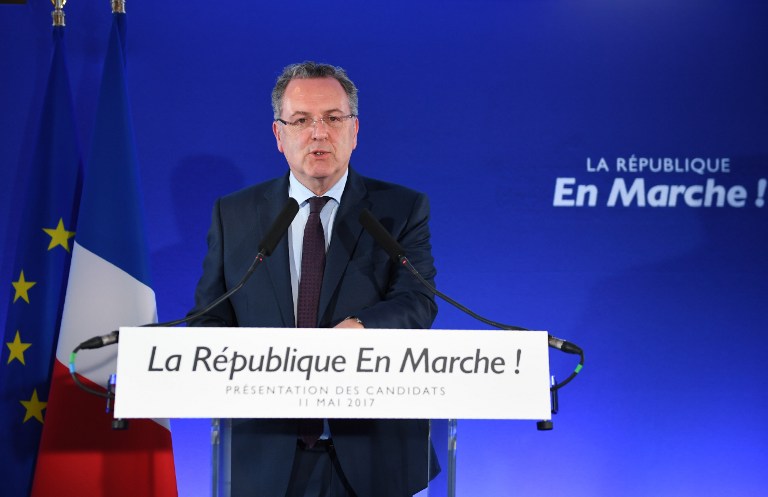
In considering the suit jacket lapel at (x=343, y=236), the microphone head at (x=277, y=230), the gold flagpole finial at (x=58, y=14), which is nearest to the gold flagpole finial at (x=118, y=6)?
the gold flagpole finial at (x=58, y=14)

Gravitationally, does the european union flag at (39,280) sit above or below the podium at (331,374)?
above

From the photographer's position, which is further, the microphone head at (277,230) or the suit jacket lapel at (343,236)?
the suit jacket lapel at (343,236)

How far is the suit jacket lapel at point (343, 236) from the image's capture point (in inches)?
84.0

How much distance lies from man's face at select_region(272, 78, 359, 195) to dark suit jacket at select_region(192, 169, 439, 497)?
0.23 feet

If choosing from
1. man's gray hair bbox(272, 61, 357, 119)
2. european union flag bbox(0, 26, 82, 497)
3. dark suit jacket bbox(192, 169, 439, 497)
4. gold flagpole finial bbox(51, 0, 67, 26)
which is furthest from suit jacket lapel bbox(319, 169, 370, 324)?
gold flagpole finial bbox(51, 0, 67, 26)

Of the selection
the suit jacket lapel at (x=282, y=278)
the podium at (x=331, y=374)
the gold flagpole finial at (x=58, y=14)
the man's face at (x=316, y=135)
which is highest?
the gold flagpole finial at (x=58, y=14)

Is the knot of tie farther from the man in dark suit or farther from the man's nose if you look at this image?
the man's nose

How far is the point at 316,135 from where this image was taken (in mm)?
2377

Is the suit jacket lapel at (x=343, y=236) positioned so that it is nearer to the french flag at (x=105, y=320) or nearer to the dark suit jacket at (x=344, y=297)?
the dark suit jacket at (x=344, y=297)

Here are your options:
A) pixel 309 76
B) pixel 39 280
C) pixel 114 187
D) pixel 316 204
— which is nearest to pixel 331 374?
pixel 316 204

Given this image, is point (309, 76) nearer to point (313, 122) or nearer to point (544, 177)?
point (313, 122)

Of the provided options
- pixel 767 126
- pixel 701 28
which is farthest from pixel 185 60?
pixel 767 126

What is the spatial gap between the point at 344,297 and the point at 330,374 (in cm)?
48

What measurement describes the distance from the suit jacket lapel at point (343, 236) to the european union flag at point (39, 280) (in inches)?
59.6
